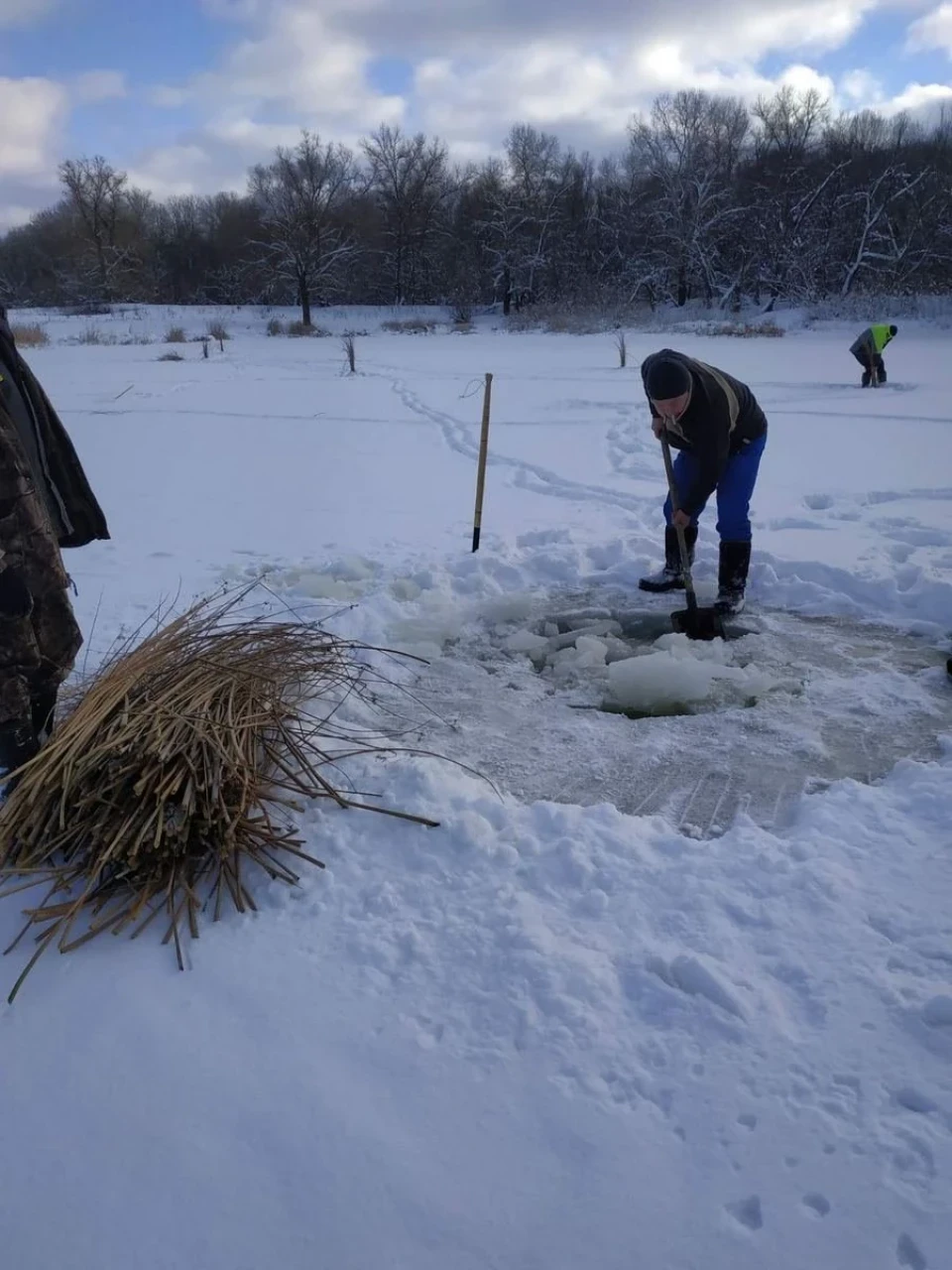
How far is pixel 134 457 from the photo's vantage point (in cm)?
884

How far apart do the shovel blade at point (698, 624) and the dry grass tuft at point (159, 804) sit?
1.94 m

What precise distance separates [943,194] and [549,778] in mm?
33381

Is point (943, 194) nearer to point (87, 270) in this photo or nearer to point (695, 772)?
point (695, 772)

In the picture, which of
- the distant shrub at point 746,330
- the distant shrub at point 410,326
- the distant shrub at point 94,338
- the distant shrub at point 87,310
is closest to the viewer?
the distant shrub at point 746,330

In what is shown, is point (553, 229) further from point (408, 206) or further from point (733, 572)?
point (733, 572)

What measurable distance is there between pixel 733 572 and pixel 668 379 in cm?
106

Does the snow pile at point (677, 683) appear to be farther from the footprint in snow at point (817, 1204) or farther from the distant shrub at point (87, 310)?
the distant shrub at point (87, 310)

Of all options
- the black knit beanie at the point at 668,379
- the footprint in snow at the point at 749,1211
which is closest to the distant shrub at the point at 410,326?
the black knit beanie at the point at 668,379

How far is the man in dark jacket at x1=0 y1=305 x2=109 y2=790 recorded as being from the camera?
7.74 feet

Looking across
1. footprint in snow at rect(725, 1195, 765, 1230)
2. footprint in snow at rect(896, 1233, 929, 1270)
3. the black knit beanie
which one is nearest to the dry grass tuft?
footprint in snow at rect(725, 1195, 765, 1230)

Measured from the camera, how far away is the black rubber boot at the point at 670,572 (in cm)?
472

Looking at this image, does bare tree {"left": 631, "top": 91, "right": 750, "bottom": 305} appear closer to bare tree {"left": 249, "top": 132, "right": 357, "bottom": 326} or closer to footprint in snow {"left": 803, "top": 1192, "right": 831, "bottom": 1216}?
bare tree {"left": 249, "top": 132, "right": 357, "bottom": 326}

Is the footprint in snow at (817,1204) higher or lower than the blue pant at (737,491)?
lower

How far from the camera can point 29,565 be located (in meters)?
2.41
